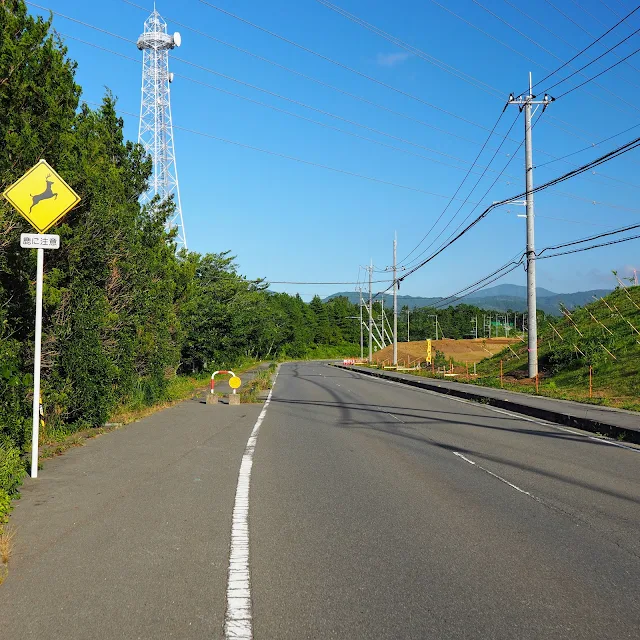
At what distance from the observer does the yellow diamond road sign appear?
8688mm

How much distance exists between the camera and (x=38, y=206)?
8852 millimetres

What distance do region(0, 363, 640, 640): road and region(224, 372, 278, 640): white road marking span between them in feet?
0.16

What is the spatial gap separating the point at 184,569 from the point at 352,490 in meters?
3.33

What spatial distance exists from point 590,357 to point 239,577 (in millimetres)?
28243

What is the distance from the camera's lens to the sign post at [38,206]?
27.9 feet

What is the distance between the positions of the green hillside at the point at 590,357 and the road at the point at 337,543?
1286cm

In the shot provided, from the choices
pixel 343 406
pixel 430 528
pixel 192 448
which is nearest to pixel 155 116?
pixel 343 406

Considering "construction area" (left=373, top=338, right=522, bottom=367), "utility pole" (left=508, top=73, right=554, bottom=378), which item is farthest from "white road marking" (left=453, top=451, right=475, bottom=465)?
"construction area" (left=373, top=338, right=522, bottom=367)

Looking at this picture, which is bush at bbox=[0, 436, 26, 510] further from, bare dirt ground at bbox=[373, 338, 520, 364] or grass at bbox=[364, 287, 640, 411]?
bare dirt ground at bbox=[373, 338, 520, 364]

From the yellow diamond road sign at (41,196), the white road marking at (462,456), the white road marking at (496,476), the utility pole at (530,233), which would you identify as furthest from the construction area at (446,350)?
the yellow diamond road sign at (41,196)

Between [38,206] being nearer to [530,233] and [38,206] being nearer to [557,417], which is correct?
[557,417]

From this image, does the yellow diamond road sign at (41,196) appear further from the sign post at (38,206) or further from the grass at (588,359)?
the grass at (588,359)

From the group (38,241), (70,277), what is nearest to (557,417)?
(70,277)

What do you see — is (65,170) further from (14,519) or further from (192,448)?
(14,519)
